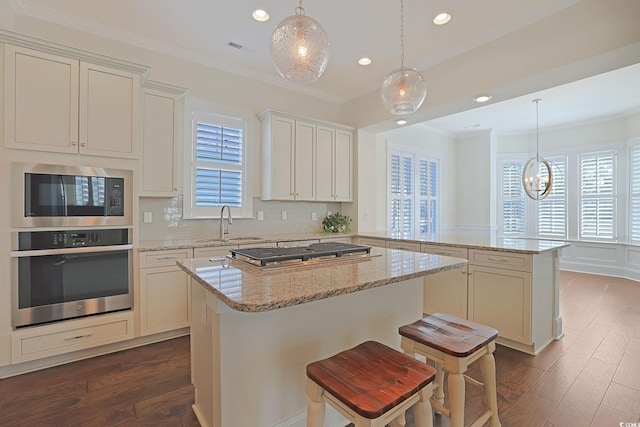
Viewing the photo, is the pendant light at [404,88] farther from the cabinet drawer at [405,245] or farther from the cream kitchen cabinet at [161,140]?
the cream kitchen cabinet at [161,140]

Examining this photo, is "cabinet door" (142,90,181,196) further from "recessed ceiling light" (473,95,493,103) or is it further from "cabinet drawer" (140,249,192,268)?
"recessed ceiling light" (473,95,493,103)

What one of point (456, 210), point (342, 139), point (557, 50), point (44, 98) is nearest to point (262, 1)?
point (44, 98)

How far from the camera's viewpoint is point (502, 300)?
2.86 meters

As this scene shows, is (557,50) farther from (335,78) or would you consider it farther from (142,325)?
(142,325)

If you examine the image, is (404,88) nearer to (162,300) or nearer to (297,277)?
(297,277)

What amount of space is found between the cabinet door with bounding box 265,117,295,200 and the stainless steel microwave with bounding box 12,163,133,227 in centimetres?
166

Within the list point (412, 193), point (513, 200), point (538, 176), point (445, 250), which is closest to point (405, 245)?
point (445, 250)

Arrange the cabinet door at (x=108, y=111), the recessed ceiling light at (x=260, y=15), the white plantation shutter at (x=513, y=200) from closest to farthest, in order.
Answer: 1. the cabinet door at (x=108, y=111)
2. the recessed ceiling light at (x=260, y=15)
3. the white plantation shutter at (x=513, y=200)

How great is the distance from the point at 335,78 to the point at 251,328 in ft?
12.1

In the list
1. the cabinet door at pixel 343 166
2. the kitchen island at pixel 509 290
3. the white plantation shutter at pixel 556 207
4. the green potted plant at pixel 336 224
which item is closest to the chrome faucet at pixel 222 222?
the green potted plant at pixel 336 224

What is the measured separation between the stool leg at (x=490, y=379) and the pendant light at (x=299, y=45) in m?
1.86

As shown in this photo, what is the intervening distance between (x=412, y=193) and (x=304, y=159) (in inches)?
108

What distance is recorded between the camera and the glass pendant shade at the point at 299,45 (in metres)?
1.68

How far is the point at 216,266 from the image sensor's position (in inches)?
68.2
